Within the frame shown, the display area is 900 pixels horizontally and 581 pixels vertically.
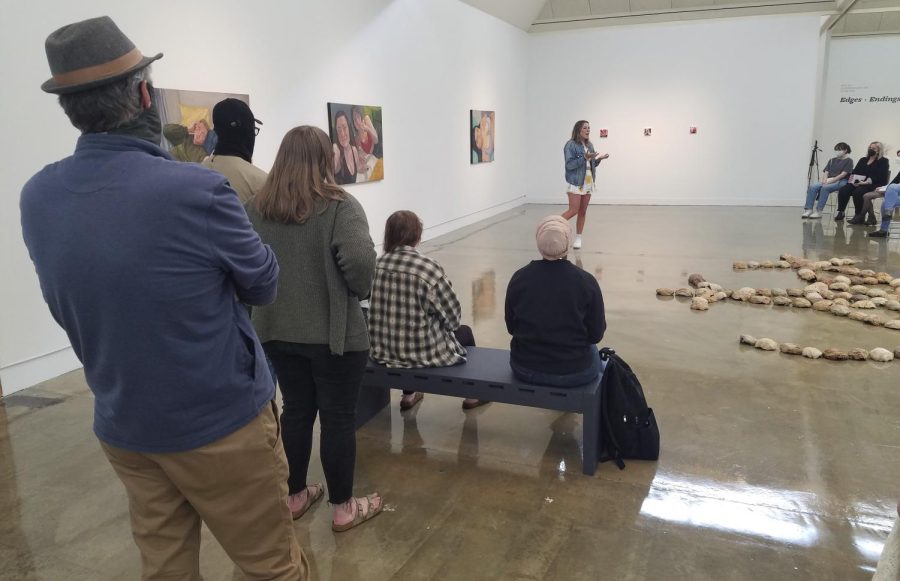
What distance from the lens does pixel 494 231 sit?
11.2 meters

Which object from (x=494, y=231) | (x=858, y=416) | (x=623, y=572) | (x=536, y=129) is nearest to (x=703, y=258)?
(x=494, y=231)

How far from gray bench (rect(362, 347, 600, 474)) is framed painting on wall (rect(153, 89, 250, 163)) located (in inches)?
110

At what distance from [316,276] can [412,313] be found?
957mm

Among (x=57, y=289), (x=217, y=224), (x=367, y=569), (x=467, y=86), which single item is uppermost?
(x=467, y=86)

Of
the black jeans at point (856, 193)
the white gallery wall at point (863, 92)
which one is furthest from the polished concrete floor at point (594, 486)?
the white gallery wall at point (863, 92)

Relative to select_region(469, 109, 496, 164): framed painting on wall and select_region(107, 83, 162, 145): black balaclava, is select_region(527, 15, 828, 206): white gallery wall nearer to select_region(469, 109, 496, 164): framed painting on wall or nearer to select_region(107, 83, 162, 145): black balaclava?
select_region(469, 109, 496, 164): framed painting on wall

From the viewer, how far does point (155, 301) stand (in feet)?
4.54

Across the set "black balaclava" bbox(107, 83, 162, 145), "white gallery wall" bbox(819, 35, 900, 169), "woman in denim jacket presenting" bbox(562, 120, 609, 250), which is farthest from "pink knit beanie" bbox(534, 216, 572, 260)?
"white gallery wall" bbox(819, 35, 900, 169)

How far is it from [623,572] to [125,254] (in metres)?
2.05

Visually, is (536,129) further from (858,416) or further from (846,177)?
(858,416)

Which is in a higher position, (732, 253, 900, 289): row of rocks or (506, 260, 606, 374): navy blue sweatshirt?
(506, 260, 606, 374): navy blue sweatshirt

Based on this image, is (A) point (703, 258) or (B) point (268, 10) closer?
(B) point (268, 10)

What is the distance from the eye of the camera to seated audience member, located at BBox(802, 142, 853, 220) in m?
11.6

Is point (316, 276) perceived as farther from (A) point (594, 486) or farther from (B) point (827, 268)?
(B) point (827, 268)
